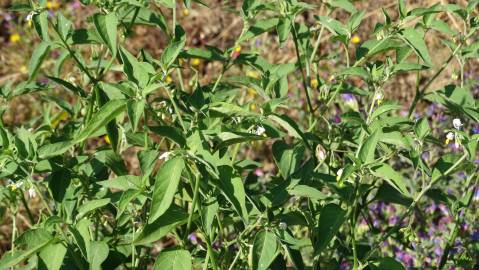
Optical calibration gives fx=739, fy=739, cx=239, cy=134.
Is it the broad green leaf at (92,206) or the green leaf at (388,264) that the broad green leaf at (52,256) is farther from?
the green leaf at (388,264)

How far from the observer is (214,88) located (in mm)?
2240

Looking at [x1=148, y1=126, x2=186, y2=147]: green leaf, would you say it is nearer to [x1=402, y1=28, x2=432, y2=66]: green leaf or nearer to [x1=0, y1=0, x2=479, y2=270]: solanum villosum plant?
[x1=0, y1=0, x2=479, y2=270]: solanum villosum plant

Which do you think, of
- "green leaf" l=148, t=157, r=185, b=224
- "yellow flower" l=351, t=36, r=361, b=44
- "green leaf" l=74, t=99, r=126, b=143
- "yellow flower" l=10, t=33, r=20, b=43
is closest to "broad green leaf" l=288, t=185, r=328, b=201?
"green leaf" l=148, t=157, r=185, b=224

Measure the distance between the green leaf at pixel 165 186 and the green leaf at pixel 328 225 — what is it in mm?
426

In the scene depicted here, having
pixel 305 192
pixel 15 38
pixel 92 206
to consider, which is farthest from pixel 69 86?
pixel 15 38

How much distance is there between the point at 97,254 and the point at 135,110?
464 millimetres

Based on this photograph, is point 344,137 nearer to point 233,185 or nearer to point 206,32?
point 233,185

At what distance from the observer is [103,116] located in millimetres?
1650

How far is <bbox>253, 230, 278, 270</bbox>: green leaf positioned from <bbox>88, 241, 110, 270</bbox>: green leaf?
1.35ft

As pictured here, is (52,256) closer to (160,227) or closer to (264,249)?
(160,227)

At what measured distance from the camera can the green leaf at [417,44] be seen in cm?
198

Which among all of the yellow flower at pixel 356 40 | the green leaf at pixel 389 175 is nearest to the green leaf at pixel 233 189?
the green leaf at pixel 389 175

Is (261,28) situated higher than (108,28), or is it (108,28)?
(108,28)

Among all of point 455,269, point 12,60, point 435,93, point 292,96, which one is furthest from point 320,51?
point 435,93
